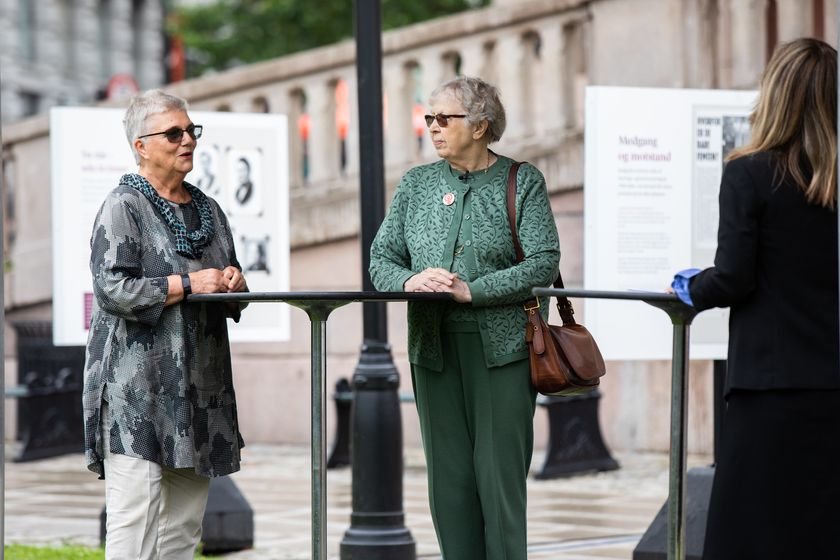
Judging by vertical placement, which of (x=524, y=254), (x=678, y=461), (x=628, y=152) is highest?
(x=628, y=152)

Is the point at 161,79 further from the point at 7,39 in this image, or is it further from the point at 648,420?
the point at 648,420

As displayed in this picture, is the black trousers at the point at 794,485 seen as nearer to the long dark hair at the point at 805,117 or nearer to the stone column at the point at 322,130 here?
the long dark hair at the point at 805,117

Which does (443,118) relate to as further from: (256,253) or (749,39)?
(749,39)

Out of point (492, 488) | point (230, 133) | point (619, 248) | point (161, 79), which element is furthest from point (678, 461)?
point (161, 79)

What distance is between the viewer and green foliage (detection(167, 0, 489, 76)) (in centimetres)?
2755

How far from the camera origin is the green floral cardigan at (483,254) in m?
5.04

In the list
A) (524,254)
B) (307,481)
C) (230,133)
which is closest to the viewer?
(524,254)

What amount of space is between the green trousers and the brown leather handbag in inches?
4.2

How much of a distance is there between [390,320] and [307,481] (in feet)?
6.98

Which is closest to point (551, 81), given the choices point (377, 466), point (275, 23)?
point (377, 466)

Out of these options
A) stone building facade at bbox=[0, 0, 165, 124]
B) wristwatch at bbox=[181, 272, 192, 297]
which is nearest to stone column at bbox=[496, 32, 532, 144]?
wristwatch at bbox=[181, 272, 192, 297]

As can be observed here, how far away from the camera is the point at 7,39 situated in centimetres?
4478

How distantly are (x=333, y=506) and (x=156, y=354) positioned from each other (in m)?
5.07

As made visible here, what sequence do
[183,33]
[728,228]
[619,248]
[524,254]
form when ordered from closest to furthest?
[728,228], [524,254], [619,248], [183,33]
